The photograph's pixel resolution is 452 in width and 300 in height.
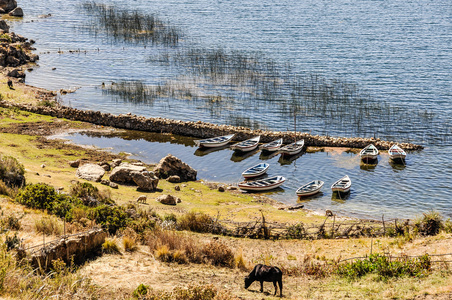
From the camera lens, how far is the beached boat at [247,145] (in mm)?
45812

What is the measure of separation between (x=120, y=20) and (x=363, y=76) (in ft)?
Answer: 215

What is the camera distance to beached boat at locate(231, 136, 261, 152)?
1804 inches

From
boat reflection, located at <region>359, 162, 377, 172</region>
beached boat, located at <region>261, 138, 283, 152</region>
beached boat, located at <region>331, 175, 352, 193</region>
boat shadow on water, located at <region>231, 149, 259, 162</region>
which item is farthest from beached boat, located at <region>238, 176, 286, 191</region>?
boat reflection, located at <region>359, 162, 377, 172</region>

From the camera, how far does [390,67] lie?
2810 inches

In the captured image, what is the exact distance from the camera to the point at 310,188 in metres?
36.9

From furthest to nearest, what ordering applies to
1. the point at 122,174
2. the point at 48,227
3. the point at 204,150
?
the point at 204,150
the point at 122,174
the point at 48,227

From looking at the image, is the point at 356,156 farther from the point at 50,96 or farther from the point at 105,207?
the point at 50,96

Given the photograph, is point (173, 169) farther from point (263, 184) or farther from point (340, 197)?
point (340, 197)

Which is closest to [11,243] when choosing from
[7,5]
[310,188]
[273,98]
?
[310,188]

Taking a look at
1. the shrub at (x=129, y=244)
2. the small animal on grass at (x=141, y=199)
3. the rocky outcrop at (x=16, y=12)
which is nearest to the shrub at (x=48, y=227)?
the shrub at (x=129, y=244)

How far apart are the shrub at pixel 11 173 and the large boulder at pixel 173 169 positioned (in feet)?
44.5

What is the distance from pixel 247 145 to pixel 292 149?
4636mm

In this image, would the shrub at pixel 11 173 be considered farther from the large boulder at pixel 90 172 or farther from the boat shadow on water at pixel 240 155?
the boat shadow on water at pixel 240 155

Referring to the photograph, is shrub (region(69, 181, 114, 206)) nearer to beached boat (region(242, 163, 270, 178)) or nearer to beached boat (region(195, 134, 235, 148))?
beached boat (region(242, 163, 270, 178))
